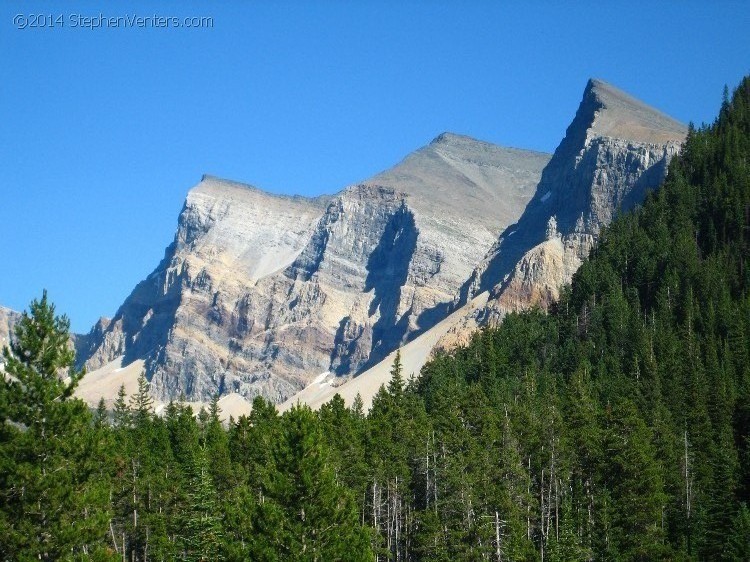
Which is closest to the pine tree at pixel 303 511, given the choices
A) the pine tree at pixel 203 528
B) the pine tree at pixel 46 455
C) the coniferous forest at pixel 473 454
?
the coniferous forest at pixel 473 454

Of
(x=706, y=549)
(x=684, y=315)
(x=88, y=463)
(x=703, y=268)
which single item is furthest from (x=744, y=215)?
(x=88, y=463)

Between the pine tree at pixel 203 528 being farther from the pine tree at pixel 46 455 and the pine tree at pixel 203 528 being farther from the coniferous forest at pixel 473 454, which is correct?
the pine tree at pixel 46 455

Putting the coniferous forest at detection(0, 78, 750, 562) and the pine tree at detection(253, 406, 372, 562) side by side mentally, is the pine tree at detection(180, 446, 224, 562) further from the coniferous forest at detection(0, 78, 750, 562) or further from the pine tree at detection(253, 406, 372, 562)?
the pine tree at detection(253, 406, 372, 562)

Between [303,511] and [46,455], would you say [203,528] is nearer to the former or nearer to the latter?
[303,511]

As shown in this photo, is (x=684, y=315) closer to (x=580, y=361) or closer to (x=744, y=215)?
(x=580, y=361)

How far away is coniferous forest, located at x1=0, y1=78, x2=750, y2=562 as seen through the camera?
32.0 m

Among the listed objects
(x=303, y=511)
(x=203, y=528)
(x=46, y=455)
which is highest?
(x=46, y=455)

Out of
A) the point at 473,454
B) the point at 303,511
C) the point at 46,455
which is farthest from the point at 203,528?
the point at 473,454

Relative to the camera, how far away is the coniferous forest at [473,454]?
32031 millimetres

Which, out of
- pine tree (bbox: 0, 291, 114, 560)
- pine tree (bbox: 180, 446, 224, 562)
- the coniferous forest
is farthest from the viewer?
pine tree (bbox: 180, 446, 224, 562)

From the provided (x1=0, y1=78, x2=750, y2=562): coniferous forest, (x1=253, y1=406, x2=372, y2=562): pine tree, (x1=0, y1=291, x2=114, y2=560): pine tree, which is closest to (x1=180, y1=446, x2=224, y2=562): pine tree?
(x1=0, y1=78, x2=750, y2=562): coniferous forest

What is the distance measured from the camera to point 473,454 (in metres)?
61.1

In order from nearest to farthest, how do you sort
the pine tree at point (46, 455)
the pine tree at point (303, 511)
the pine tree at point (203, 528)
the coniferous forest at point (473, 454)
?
the pine tree at point (46, 455)
the coniferous forest at point (473, 454)
the pine tree at point (303, 511)
the pine tree at point (203, 528)

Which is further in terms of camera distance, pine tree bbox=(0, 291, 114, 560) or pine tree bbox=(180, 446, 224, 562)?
pine tree bbox=(180, 446, 224, 562)
